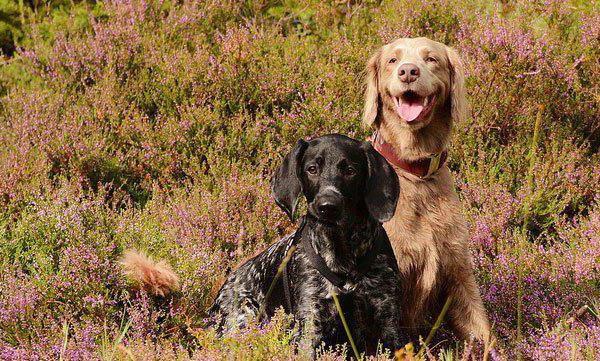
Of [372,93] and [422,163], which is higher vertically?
[372,93]

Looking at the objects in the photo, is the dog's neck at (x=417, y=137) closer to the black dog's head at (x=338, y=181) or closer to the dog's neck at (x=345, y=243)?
the black dog's head at (x=338, y=181)

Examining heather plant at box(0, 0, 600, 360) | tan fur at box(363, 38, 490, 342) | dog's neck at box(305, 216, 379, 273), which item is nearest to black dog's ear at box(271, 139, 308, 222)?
dog's neck at box(305, 216, 379, 273)

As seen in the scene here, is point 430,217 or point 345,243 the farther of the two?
point 430,217

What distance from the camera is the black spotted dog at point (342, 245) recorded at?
133 inches

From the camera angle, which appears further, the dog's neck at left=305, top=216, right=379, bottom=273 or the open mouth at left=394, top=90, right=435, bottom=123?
the open mouth at left=394, top=90, right=435, bottom=123

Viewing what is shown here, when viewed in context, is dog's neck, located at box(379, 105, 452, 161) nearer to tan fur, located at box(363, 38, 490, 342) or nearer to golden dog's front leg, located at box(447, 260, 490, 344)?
tan fur, located at box(363, 38, 490, 342)

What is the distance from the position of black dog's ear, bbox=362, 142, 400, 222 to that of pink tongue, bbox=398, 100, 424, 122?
47 centimetres

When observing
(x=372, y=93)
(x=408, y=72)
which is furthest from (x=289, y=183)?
(x=372, y=93)

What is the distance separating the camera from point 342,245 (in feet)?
11.6

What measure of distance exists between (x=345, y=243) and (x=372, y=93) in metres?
1.11

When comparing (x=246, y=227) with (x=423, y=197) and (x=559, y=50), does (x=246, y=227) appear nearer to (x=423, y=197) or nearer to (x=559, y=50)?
(x=423, y=197)

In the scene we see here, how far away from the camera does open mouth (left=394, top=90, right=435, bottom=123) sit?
3.90 m

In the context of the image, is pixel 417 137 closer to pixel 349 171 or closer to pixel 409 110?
pixel 409 110

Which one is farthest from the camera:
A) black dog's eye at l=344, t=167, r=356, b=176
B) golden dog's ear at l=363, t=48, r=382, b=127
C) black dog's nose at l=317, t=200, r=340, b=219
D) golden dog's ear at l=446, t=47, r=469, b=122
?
golden dog's ear at l=363, t=48, r=382, b=127
